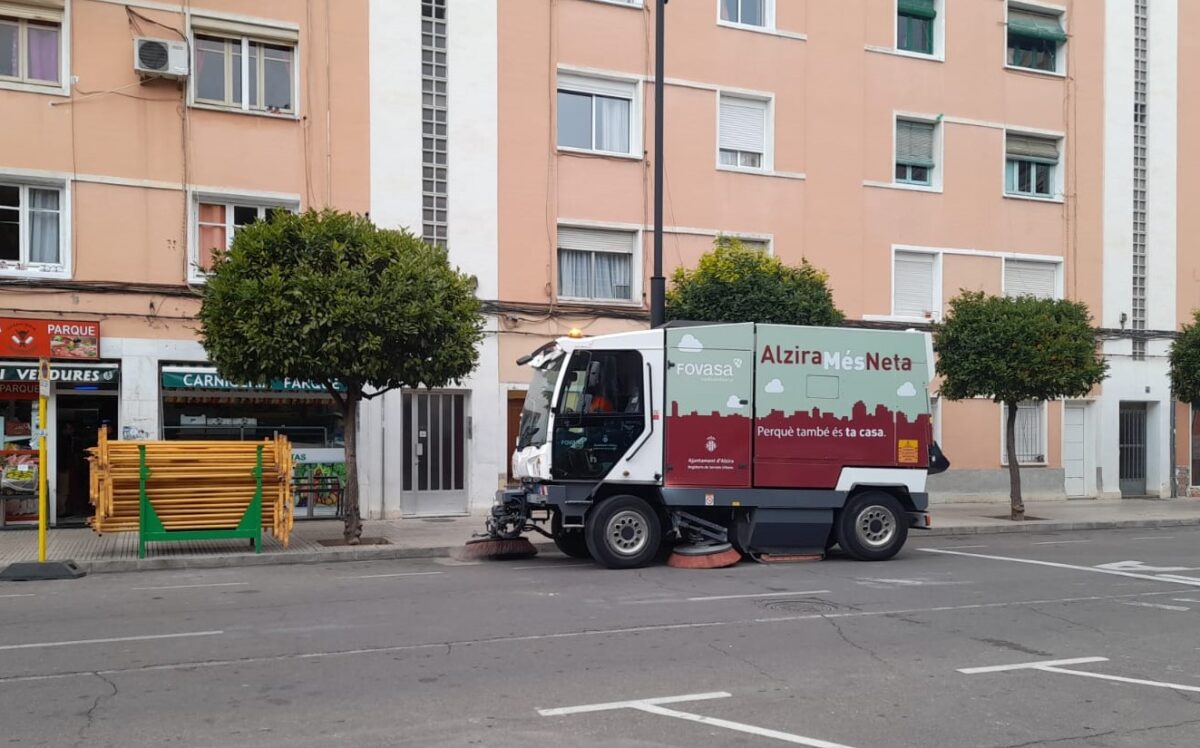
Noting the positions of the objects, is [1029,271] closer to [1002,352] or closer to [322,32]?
[1002,352]

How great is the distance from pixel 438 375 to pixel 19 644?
23.2 feet

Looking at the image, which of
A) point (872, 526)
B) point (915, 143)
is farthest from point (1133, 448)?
point (872, 526)

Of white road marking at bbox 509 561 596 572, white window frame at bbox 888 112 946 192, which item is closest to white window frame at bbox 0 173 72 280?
white road marking at bbox 509 561 596 572

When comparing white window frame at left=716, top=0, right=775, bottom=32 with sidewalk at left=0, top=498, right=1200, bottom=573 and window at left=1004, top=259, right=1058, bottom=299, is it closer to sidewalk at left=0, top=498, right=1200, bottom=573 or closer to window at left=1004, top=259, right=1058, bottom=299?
window at left=1004, top=259, right=1058, bottom=299

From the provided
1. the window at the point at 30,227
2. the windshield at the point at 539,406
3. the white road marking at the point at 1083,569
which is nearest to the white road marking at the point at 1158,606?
the white road marking at the point at 1083,569

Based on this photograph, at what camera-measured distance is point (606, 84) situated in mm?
20734

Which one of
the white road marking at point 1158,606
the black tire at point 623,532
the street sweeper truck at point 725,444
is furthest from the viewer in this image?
the street sweeper truck at point 725,444

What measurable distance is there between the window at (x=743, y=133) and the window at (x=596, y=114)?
1.97m

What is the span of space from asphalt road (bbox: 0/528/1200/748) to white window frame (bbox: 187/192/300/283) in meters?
6.45

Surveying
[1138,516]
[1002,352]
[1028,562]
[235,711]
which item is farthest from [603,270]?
[235,711]

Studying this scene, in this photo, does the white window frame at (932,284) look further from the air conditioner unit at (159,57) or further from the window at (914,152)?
the air conditioner unit at (159,57)

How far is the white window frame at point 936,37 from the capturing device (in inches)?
909

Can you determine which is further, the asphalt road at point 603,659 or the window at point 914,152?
the window at point 914,152

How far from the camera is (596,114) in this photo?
20.7m
